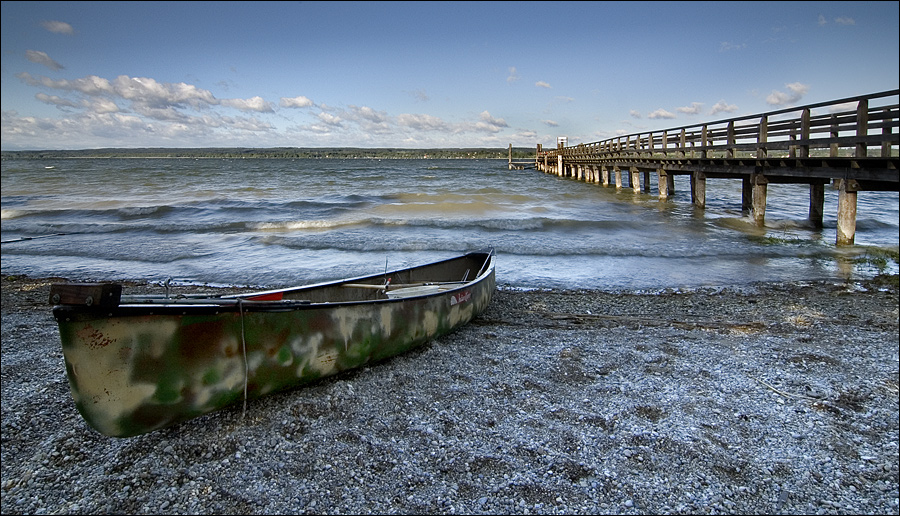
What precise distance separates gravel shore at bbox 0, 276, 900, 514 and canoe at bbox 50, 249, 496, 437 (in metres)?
0.29

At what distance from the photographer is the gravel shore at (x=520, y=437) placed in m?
3.80

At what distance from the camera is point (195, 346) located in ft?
14.5

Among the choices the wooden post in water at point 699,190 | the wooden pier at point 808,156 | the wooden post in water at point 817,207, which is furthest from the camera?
the wooden post in water at point 699,190

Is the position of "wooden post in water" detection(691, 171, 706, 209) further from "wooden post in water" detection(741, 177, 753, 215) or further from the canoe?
the canoe

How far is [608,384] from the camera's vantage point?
549cm

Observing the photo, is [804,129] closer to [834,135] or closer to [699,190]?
[834,135]

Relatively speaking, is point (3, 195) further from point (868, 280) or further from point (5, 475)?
point (868, 280)

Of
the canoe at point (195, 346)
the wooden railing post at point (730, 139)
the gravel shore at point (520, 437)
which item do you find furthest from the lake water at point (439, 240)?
the gravel shore at point (520, 437)

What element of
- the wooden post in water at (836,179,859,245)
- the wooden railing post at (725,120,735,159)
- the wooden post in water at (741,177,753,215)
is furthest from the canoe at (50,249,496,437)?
the wooden post in water at (741,177,753,215)

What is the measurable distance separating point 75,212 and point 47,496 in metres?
24.6

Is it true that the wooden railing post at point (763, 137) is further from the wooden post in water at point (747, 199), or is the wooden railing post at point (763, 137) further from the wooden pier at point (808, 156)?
the wooden post in water at point (747, 199)

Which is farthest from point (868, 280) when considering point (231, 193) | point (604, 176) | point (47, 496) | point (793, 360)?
point (231, 193)

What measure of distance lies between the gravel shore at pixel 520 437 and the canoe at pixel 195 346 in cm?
29

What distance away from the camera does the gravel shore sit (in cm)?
380
